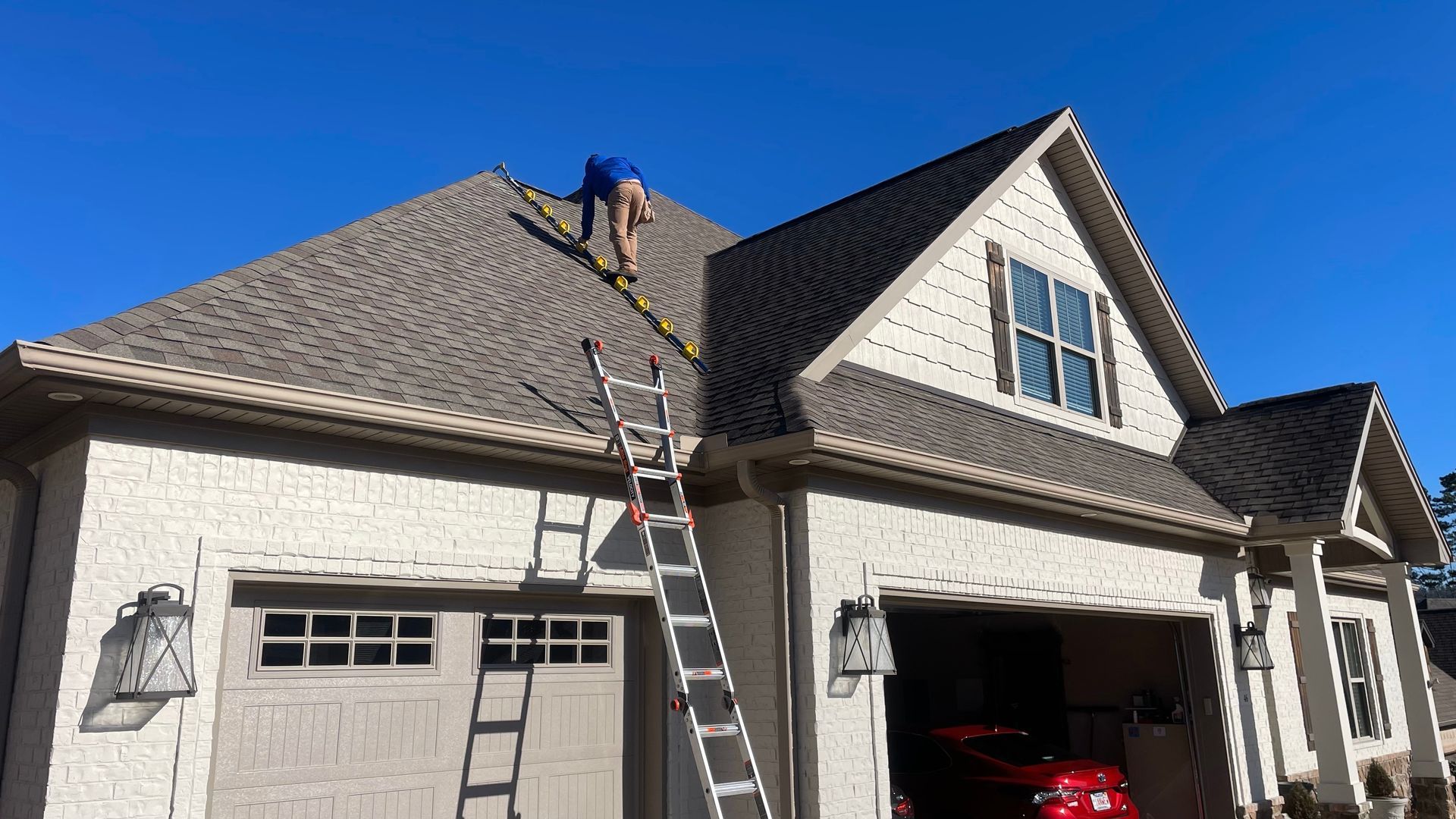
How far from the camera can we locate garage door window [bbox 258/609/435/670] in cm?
592

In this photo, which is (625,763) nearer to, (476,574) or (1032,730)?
(476,574)

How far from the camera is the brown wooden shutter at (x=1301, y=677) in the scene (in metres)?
13.7

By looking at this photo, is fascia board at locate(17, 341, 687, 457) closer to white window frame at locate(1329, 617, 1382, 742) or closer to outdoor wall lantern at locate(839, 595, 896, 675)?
outdoor wall lantern at locate(839, 595, 896, 675)

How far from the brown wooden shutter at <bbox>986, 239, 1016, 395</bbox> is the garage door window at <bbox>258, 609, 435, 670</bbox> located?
6.71 metres

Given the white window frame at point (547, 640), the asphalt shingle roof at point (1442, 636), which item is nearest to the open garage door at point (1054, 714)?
the white window frame at point (547, 640)

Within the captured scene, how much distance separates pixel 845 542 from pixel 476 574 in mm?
2692

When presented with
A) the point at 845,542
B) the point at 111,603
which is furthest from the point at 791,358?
the point at 111,603

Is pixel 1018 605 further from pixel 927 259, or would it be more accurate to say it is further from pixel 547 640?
pixel 547 640

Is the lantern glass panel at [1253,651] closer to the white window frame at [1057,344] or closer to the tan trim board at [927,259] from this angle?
the white window frame at [1057,344]

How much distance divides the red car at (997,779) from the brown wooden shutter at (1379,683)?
8.81 m

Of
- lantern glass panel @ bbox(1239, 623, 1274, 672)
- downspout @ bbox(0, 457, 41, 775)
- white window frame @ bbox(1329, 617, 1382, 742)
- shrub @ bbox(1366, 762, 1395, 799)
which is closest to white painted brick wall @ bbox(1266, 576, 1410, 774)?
white window frame @ bbox(1329, 617, 1382, 742)

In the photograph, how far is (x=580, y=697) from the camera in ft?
23.4

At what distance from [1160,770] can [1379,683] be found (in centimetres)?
696

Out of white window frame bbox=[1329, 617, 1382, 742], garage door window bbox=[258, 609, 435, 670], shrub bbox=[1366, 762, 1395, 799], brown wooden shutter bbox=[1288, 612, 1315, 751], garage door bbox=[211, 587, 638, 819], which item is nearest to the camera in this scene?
garage door bbox=[211, 587, 638, 819]
